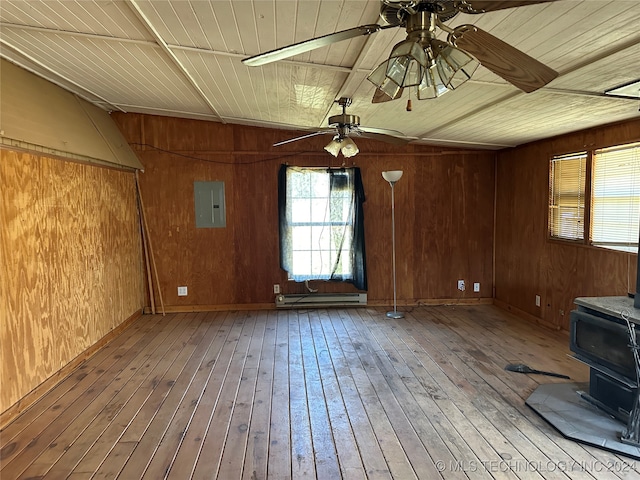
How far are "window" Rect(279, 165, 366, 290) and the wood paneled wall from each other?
2.09 metres

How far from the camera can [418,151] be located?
5.65 meters

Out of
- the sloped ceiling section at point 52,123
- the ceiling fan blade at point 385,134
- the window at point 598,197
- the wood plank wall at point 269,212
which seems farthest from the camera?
the wood plank wall at point 269,212

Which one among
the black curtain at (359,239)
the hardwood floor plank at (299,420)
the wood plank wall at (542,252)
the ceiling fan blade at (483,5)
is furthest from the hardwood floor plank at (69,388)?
the wood plank wall at (542,252)

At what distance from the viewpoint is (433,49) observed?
144cm

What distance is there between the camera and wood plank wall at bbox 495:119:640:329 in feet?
12.2

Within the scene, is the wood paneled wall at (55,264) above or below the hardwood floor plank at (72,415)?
above

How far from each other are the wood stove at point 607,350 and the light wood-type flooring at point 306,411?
1.44 feet

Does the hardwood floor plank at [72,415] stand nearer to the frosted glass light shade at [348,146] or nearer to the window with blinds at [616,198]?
the frosted glass light shade at [348,146]

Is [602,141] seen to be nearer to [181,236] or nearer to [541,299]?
[541,299]

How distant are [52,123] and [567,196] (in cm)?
515

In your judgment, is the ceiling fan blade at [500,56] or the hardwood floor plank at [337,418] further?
the hardwood floor plank at [337,418]

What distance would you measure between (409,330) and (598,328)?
7.24ft

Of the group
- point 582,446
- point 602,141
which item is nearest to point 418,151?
point 602,141

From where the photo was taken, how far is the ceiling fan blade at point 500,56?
4.44 feet
